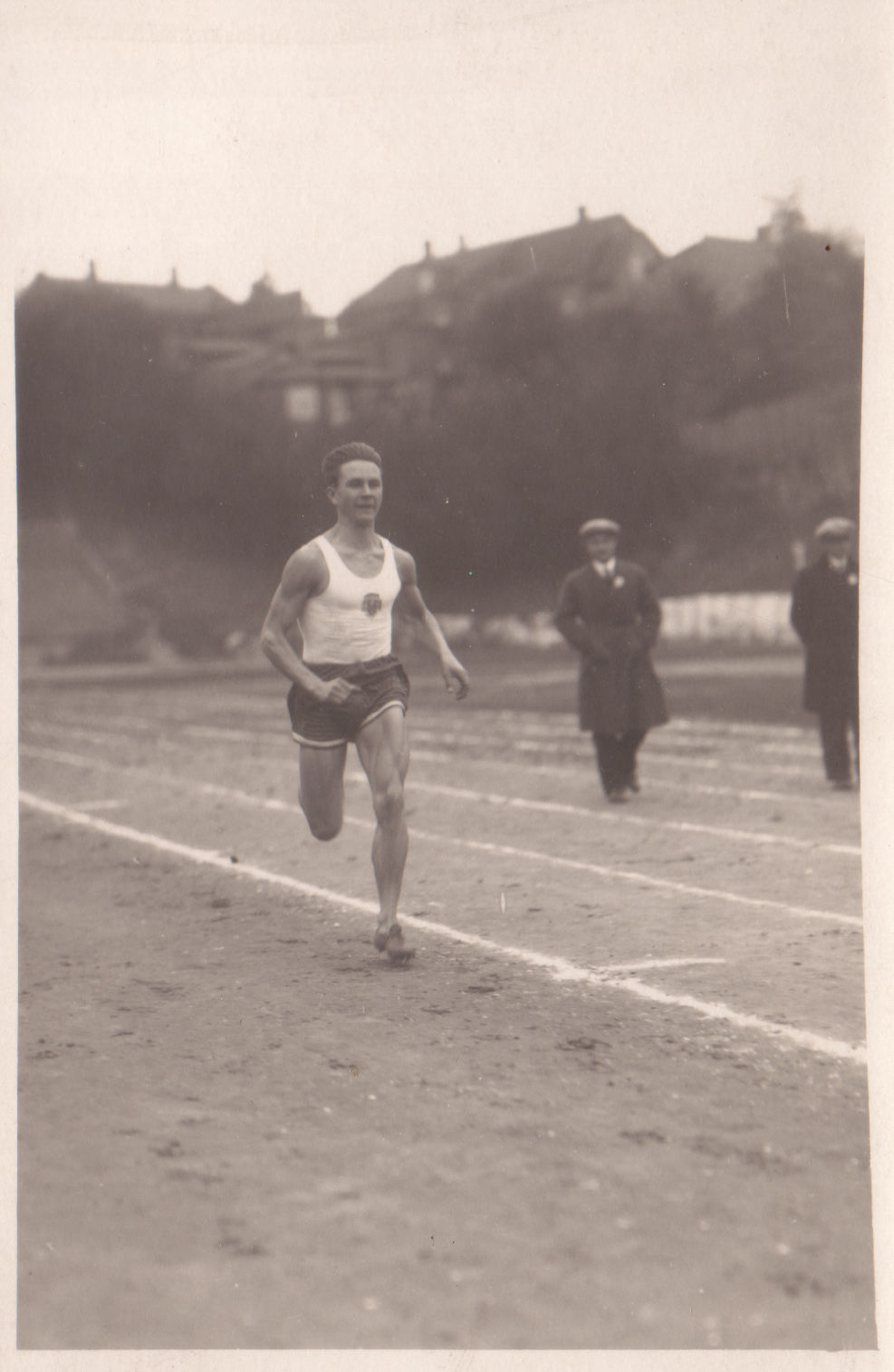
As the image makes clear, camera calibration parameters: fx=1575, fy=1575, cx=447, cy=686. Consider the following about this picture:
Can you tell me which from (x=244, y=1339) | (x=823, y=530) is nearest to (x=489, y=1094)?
(x=244, y=1339)

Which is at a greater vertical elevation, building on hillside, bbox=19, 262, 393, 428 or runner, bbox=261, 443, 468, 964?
building on hillside, bbox=19, 262, 393, 428

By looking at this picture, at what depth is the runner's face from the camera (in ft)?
18.1

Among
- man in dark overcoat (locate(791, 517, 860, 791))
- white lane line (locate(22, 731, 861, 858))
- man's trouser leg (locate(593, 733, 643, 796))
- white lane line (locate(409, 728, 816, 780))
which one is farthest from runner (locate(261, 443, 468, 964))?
white lane line (locate(409, 728, 816, 780))

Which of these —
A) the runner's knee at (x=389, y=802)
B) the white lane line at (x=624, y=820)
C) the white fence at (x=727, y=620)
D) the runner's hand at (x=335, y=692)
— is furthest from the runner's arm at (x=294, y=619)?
the white fence at (x=727, y=620)

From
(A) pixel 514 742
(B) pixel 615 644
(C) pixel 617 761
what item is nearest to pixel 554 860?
Answer: (C) pixel 617 761

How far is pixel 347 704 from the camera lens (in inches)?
230

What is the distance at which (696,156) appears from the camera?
17.0 ft

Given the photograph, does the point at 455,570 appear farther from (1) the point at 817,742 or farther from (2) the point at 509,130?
(2) the point at 509,130

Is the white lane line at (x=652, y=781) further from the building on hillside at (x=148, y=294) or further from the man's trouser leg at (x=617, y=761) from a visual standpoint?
the building on hillside at (x=148, y=294)

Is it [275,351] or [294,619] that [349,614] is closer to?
[294,619]

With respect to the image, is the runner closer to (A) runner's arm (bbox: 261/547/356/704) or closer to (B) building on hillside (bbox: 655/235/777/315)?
(A) runner's arm (bbox: 261/547/356/704)

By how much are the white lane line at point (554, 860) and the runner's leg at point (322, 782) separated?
86.0 inches

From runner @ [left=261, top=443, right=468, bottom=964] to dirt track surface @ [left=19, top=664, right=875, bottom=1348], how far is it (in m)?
0.62

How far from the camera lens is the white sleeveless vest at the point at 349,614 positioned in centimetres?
564
